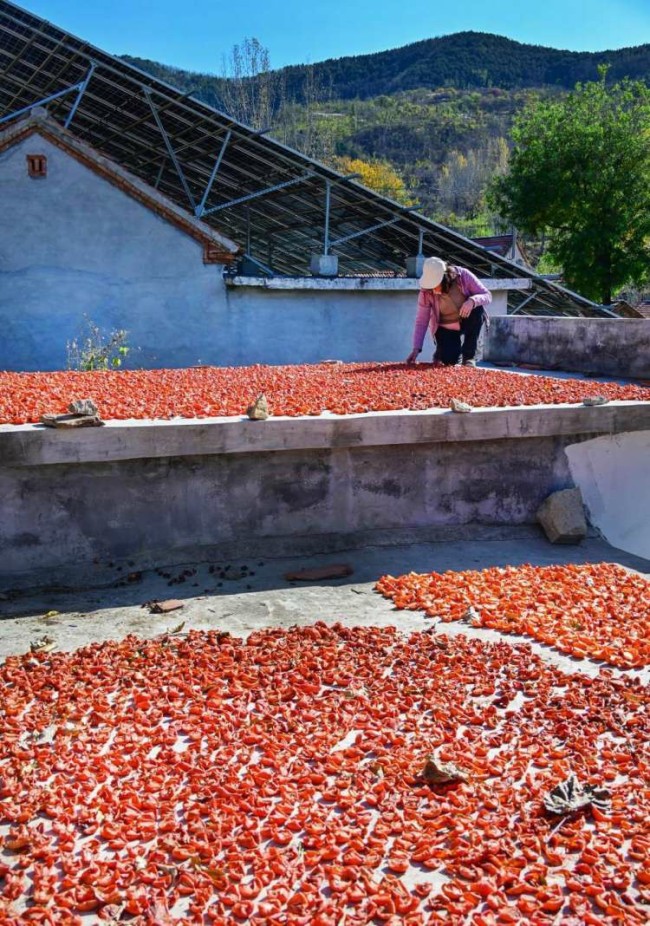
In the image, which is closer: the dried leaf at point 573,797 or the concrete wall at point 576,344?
the dried leaf at point 573,797

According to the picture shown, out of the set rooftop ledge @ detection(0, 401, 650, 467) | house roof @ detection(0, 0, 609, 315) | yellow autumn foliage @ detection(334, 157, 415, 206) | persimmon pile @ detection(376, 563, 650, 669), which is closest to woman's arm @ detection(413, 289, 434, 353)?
rooftop ledge @ detection(0, 401, 650, 467)

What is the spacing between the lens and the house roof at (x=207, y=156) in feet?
43.3

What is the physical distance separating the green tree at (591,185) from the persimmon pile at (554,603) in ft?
62.0

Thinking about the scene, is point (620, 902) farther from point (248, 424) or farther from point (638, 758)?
point (248, 424)

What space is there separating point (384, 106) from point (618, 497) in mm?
70265

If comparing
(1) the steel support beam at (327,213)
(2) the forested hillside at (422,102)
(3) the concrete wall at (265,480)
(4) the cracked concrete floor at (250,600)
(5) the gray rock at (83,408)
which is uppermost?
(2) the forested hillside at (422,102)

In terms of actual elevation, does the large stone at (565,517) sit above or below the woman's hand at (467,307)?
below

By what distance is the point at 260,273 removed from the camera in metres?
14.4

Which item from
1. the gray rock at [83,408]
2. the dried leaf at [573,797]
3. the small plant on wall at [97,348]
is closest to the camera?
the dried leaf at [573,797]

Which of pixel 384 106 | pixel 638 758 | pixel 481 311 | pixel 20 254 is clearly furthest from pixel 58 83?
pixel 384 106

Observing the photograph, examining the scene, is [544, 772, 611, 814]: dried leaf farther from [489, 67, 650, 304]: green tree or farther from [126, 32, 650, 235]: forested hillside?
[126, 32, 650, 235]: forested hillside

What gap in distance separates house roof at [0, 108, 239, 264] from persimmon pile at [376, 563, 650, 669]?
8.54 metres

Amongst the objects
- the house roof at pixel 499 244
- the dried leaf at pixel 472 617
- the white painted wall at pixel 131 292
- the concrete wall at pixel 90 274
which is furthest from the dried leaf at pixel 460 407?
the house roof at pixel 499 244

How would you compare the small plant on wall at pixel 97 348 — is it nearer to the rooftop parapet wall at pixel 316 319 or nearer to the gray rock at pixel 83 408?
the rooftop parapet wall at pixel 316 319
